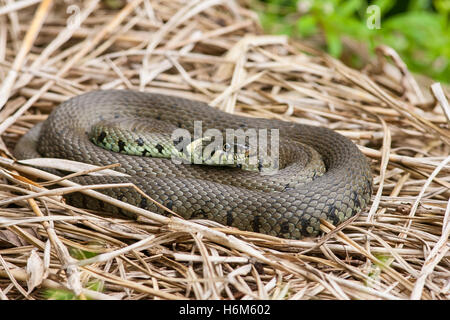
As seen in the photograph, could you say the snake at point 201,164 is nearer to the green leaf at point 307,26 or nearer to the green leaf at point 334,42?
the green leaf at point 334,42

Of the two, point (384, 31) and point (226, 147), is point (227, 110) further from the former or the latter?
point (384, 31)

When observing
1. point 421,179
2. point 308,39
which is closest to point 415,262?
point 421,179

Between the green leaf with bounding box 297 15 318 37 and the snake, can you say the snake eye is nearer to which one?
the snake

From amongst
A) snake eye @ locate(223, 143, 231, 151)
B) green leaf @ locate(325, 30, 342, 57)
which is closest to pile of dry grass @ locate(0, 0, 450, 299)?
green leaf @ locate(325, 30, 342, 57)

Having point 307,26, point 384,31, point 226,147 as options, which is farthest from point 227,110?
point 384,31

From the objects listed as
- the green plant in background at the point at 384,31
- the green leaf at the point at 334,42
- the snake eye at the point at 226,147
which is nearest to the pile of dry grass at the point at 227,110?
the green leaf at the point at 334,42
